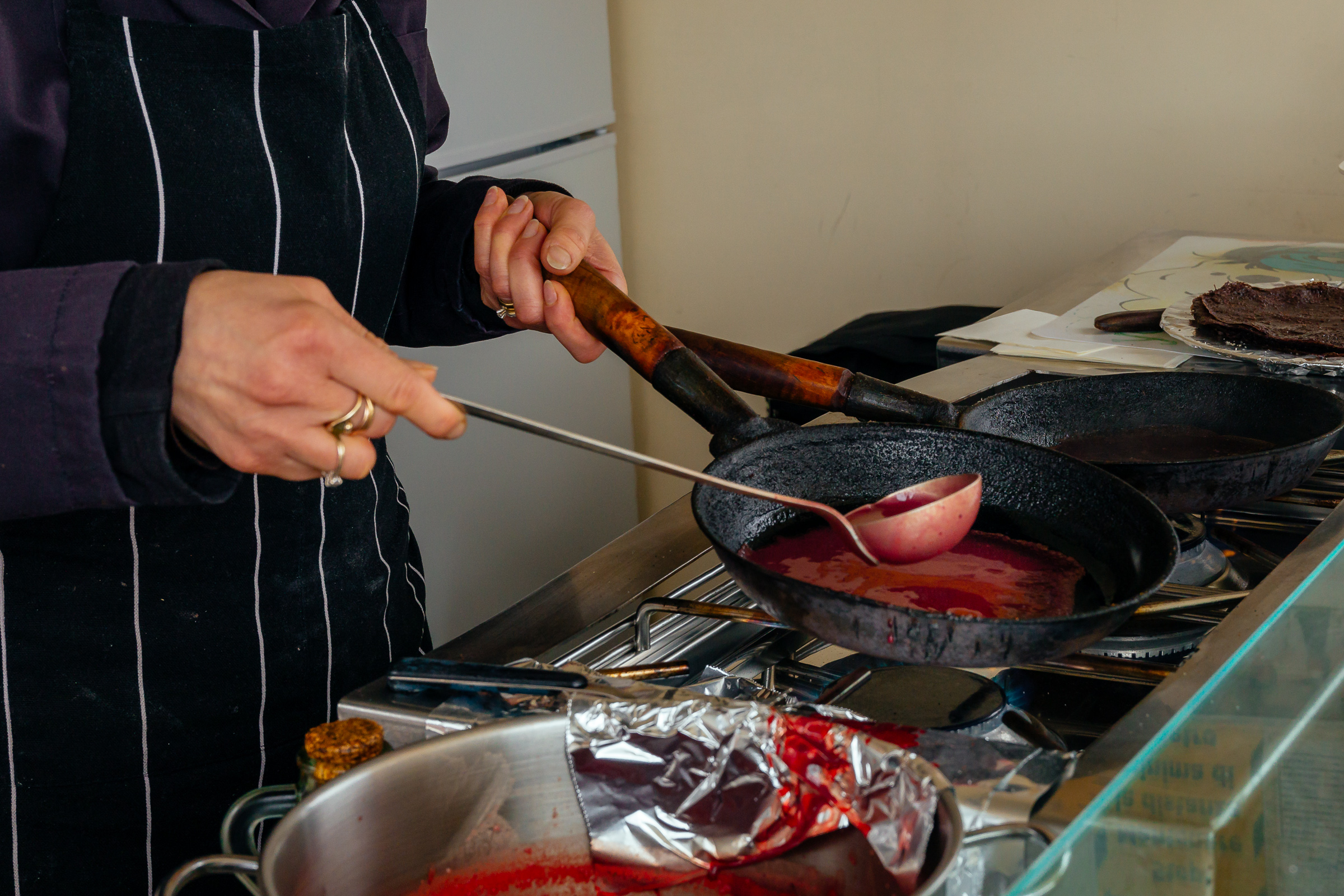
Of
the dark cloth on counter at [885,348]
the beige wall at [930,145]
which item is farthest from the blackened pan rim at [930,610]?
the beige wall at [930,145]

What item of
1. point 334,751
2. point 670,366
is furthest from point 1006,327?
point 334,751

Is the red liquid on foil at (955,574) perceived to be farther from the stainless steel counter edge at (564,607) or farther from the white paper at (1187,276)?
the white paper at (1187,276)

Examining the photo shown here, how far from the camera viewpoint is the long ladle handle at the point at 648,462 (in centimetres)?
65

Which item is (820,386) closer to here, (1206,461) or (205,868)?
(1206,461)

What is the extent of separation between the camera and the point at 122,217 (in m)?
0.91

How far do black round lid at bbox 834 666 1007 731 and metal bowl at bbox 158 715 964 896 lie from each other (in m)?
0.14

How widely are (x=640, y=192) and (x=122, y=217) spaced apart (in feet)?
6.24

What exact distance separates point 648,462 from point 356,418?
167 mm

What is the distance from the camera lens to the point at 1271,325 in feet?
4.40

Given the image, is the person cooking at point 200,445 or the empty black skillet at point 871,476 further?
the empty black skillet at point 871,476

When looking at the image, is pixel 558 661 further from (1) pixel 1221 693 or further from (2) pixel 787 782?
(1) pixel 1221 693

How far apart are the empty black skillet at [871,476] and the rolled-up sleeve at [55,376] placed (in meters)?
0.35

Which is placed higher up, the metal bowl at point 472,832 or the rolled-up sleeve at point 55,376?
the rolled-up sleeve at point 55,376

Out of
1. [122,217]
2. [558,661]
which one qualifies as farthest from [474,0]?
[558,661]
